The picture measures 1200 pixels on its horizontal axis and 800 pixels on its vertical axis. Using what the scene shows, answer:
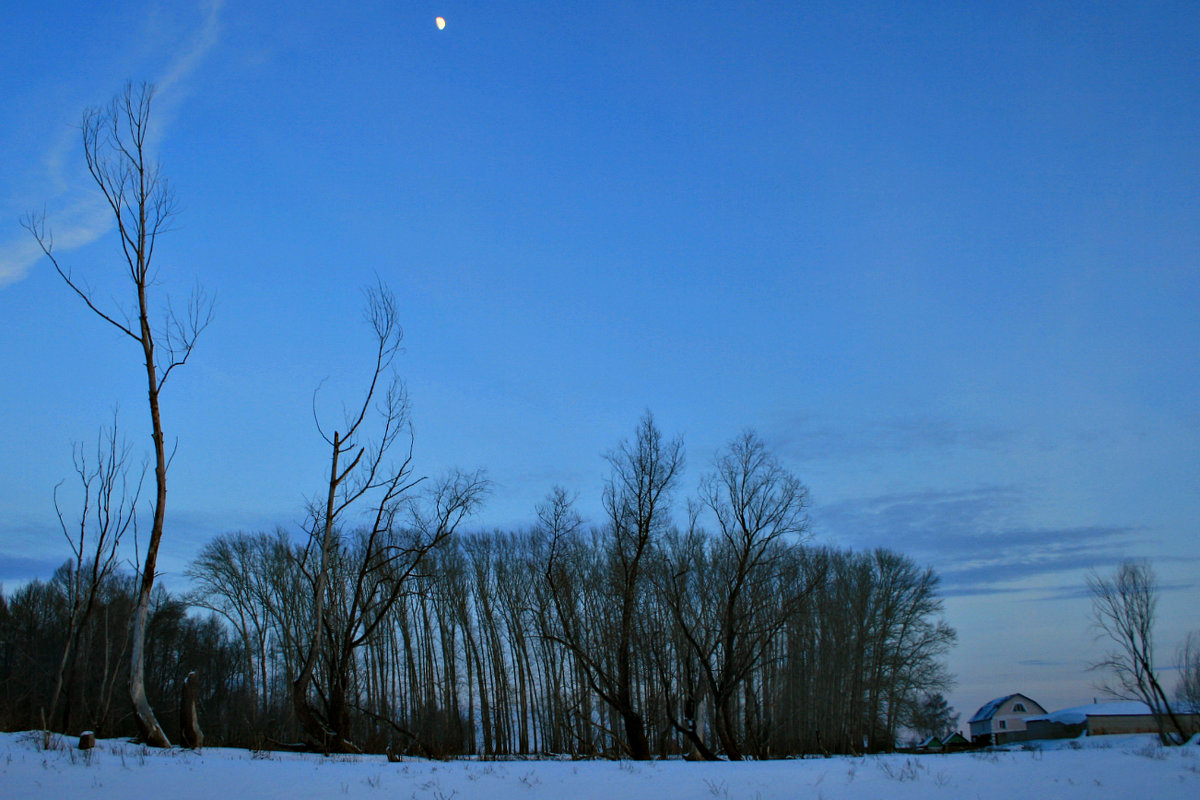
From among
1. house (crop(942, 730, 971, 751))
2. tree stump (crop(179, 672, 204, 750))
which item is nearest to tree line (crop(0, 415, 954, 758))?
house (crop(942, 730, 971, 751))

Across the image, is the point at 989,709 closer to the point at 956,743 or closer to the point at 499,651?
the point at 956,743

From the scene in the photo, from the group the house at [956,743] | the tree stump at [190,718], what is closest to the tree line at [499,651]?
the house at [956,743]

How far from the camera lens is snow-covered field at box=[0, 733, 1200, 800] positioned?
29.6 feet

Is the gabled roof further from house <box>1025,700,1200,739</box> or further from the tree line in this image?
the tree line

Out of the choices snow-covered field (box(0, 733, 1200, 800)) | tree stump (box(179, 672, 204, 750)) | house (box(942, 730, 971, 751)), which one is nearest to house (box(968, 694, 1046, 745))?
house (box(942, 730, 971, 751))

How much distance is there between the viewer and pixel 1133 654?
39.9m

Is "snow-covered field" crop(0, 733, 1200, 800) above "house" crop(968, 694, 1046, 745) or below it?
above

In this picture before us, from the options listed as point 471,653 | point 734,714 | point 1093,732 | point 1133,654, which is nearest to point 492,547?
point 471,653

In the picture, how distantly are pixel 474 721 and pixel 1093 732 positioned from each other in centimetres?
5339

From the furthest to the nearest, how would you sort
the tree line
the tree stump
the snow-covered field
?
the tree line < the tree stump < the snow-covered field

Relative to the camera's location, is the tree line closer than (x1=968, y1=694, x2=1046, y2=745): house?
Yes

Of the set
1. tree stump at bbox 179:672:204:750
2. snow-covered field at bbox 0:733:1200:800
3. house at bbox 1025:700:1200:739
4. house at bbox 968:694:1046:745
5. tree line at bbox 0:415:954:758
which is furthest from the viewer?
house at bbox 968:694:1046:745

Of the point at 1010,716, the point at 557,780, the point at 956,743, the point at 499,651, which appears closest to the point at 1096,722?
the point at 1010,716

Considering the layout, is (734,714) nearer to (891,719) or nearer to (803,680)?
(803,680)
